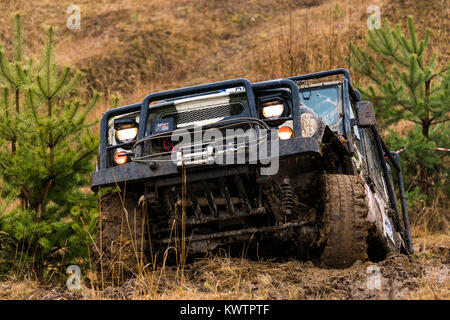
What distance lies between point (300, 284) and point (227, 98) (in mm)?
1707

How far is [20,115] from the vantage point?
5.88 meters

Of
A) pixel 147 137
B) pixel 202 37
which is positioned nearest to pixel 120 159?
pixel 147 137

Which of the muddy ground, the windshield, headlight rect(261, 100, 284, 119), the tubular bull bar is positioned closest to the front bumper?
the tubular bull bar

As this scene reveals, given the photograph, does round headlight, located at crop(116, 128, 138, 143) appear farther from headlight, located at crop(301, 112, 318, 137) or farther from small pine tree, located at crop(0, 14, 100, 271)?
headlight, located at crop(301, 112, 318, 137)

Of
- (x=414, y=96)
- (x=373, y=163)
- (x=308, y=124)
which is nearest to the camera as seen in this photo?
(x=308, y=124)

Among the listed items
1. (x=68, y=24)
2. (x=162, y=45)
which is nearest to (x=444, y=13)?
(x=162, y=45)

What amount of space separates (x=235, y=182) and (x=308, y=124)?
77 cm

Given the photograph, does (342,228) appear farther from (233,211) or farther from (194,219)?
(194,219)

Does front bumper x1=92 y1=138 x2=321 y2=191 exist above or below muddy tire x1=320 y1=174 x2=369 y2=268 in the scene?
above

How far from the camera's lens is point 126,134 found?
16.1ft

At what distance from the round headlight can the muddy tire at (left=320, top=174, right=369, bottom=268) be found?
1721mm

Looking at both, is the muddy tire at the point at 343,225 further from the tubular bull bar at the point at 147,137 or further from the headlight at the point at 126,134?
the headlight at the point at 126,134

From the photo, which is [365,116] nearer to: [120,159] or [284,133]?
[284,133]

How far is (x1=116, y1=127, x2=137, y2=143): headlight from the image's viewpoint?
4.89 meters
